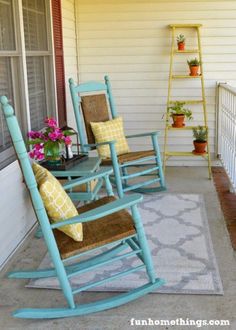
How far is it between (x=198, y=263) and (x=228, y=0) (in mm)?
3299

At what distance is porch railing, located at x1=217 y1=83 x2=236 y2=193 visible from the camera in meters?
4.00

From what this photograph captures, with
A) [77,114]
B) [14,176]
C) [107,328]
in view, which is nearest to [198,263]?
[107,328]

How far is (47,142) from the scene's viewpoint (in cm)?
322

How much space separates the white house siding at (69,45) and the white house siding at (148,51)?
0.43 ft

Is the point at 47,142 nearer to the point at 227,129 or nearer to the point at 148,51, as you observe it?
the point at 227,129

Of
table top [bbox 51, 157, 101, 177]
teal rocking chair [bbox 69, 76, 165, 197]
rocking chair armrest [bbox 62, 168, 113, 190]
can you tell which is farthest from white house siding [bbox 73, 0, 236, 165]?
rocking chair armrest [bbox 62, 168, 113, 190]

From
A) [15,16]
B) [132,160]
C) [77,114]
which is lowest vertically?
[132,160]

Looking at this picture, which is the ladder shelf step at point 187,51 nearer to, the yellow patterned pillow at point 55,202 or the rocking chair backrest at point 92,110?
the rocking chair backrest at point 92,110

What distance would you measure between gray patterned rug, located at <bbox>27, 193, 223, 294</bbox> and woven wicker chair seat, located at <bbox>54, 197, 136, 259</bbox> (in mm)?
359

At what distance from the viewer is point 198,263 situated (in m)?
2.78

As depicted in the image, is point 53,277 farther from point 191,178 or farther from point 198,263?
point 191,178

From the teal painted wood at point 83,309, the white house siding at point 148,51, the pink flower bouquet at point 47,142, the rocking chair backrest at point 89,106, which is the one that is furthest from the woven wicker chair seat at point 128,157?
the teal painted wood at point 83,309

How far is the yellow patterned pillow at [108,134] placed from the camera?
413cm

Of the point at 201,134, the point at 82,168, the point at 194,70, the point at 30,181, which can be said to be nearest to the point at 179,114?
the point at 201,134
